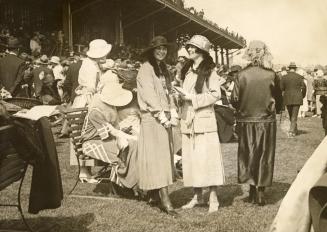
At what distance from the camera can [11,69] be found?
32.6ft

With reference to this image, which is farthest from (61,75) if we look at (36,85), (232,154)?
(232,154)

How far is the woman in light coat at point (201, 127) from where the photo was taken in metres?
6.67

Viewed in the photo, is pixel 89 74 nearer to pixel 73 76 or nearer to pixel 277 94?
pixel 73 76

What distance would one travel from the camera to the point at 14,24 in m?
15.3

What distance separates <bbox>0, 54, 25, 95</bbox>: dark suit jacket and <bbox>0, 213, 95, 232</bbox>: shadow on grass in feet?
14.1

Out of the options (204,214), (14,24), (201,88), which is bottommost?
(204,214)

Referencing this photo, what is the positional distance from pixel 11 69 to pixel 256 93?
4634 millimetres

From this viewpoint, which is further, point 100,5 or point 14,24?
point 100,5

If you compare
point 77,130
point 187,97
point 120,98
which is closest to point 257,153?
point 187,97

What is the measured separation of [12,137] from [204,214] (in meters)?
2.70

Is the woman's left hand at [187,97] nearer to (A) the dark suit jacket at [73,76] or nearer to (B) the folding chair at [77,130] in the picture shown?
(B) the folding chair at [77,130]

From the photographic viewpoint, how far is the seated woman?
7348mm

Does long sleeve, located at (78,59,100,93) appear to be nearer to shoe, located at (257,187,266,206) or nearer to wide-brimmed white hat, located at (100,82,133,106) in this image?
wide-brimmed white hat, located at (100,82,133,106)

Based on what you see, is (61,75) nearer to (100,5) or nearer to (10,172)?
(100,5)
